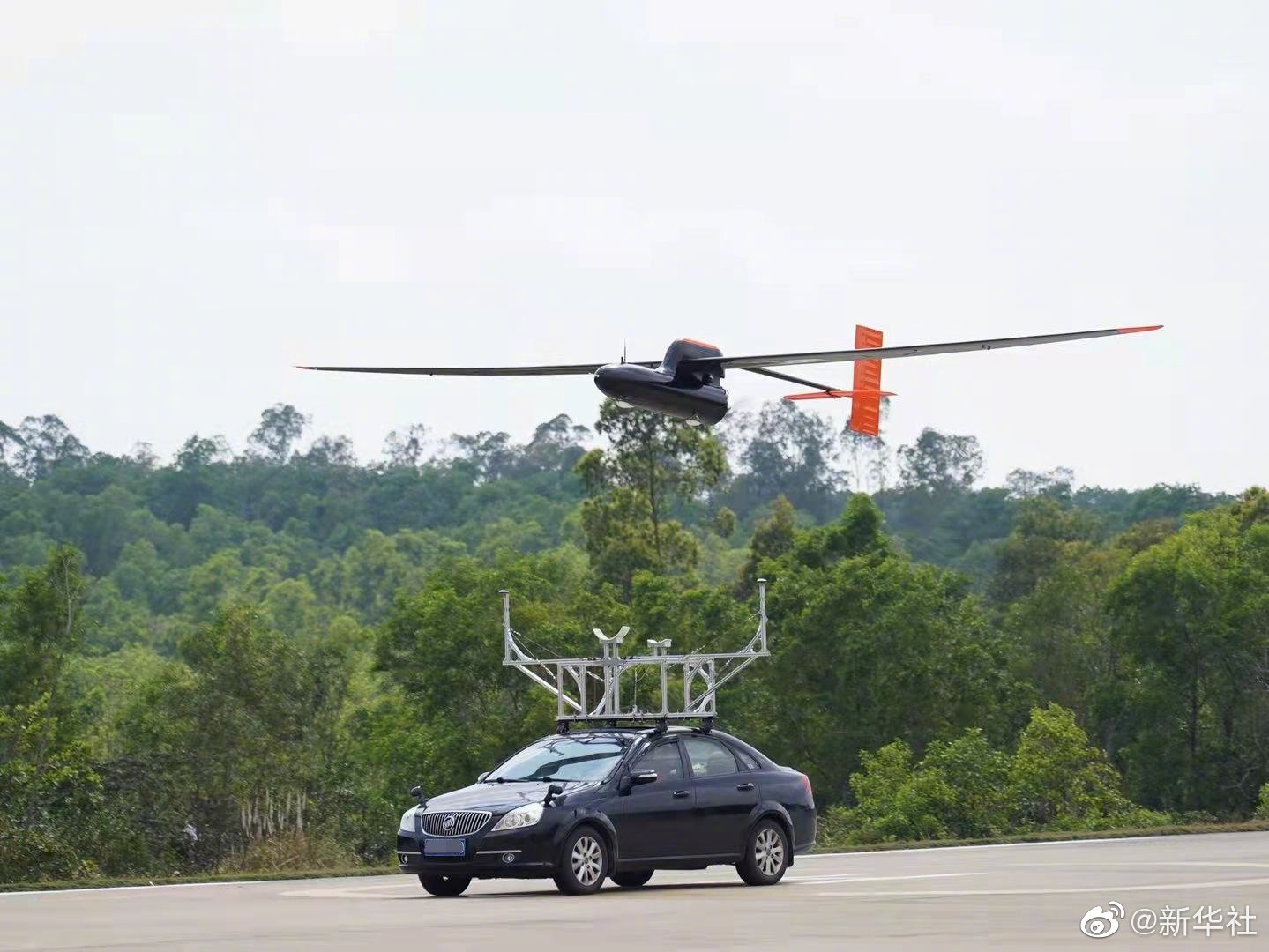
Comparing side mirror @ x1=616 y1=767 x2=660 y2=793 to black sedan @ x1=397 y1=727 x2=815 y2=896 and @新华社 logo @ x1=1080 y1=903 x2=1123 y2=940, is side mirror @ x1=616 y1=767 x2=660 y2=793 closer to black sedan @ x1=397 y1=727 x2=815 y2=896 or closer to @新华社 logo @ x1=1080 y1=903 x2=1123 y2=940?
black sedan @ x1=397 y1=727 x2=815 y2=896

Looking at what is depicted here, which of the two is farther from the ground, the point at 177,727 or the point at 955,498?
the point at 955,498

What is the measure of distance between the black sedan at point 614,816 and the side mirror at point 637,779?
0.01 meters

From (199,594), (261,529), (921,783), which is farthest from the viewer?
(261,529)

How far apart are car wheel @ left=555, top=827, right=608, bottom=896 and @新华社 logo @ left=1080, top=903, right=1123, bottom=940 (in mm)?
4262

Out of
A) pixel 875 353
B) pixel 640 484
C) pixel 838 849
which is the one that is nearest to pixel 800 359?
pixel 875 353

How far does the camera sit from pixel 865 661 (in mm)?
71812

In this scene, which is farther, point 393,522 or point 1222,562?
point 393,522

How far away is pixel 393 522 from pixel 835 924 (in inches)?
6922

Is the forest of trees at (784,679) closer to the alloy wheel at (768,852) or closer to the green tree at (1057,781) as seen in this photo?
the green tree at (1057,781)

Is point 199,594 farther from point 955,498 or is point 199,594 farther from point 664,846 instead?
point 664,846

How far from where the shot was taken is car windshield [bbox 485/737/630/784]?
18484mm

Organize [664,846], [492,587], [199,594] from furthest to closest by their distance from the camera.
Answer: [199,594] < [492,587] < [664,846]

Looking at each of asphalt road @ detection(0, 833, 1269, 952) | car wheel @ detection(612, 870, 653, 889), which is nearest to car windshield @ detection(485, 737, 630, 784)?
asphalt road @ detection(0, 833, 1269, 952)

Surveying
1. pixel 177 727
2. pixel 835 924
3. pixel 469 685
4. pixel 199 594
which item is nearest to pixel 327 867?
pixel 835 924
